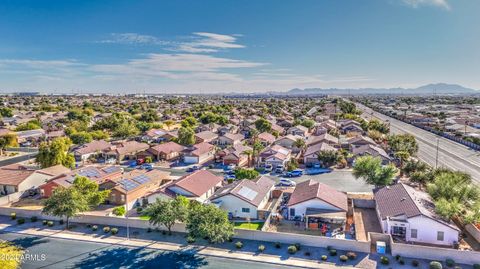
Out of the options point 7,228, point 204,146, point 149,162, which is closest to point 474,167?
point 204,146

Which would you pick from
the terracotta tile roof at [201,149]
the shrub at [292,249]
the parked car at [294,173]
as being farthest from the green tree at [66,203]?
the parked car at [294,173]

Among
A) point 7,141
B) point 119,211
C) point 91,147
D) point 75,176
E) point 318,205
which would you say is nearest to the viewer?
point 318,205

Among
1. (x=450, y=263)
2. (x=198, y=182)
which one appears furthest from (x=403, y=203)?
(x=198, y=182)

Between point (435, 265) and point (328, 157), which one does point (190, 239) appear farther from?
point (328, 157)

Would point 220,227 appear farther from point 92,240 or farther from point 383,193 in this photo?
point 383,193

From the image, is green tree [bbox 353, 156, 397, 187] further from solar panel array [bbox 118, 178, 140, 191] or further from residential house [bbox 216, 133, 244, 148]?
residential house [bbox 216, 133, 244, 148]

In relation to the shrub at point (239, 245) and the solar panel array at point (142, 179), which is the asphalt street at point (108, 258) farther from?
the solar panel array at point (142, 179)

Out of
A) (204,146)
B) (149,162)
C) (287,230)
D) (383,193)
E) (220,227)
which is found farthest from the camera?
(204,146)
